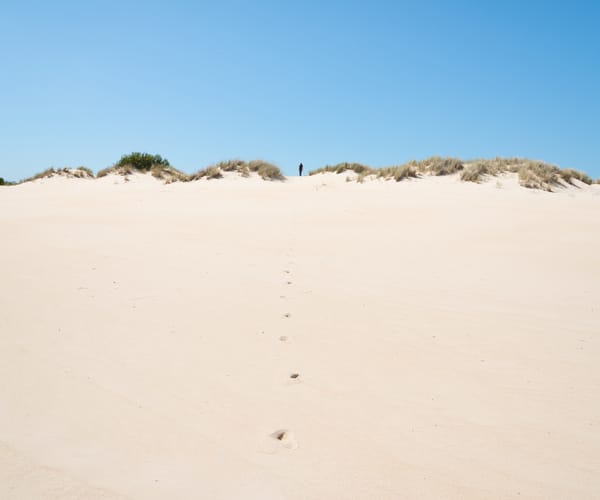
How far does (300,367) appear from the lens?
2295 mm

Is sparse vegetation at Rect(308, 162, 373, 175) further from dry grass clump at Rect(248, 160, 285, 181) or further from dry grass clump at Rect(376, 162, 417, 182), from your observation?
dry grass clump at Rect(248, 160, 285, 181)

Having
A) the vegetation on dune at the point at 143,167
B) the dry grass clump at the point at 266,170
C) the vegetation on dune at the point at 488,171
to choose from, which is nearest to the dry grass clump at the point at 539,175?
the vegetation on dune at the point at 488,171

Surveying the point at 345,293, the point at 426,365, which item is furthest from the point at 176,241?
the point at 426,365

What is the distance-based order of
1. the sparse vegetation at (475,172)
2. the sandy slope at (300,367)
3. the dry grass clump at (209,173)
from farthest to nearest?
1. the dry grass clump at (209,173)
2. the sparse vegetation at (475,172)
3. the sandy slope at (300,367)

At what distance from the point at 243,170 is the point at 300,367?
1001 cm

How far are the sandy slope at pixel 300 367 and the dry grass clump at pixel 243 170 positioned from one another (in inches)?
260

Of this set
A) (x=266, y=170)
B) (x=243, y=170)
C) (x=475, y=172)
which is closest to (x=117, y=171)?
(x=243, y=170)

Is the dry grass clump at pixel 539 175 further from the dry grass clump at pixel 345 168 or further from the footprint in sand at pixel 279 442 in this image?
the footprint in sand at pixel 279 442

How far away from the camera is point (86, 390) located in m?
1.93

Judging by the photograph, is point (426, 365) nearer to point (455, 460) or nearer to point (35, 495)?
point (455, 460)

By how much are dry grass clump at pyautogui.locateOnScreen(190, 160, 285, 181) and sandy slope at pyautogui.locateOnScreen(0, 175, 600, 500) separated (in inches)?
260

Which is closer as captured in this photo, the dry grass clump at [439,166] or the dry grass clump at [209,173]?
the dry grass clump at [439,166]

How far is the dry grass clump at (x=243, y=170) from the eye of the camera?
1154 cm

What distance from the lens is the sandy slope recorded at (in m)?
1.50
